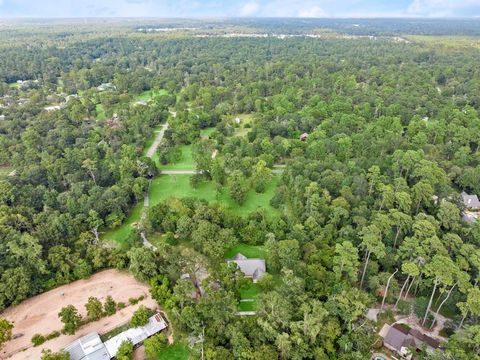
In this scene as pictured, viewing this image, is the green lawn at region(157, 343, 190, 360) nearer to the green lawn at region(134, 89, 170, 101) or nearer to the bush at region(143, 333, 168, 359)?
the bush at region(143, 333, 168, 359)

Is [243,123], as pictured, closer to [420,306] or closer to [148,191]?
[148,191]

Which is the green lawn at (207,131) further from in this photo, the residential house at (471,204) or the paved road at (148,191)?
the residential house at (471,204)

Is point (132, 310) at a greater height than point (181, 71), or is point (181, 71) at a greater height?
point (181, 71)

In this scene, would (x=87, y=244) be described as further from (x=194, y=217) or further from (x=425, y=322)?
(x=425, y=322)

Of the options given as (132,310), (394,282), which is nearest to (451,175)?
(394,282)

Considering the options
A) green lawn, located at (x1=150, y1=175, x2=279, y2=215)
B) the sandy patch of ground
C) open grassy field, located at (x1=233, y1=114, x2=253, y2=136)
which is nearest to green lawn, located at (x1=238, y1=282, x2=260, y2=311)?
the sandy patch of ground

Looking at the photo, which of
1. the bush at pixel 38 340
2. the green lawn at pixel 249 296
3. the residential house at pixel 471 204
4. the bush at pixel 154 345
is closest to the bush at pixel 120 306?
the bush at pixel 154 345
